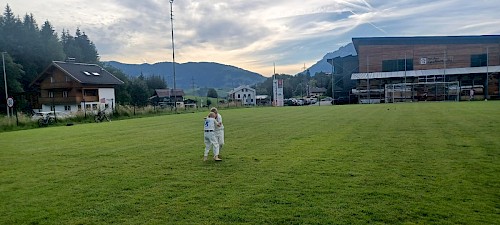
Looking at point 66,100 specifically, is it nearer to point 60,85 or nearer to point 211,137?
point 60,85

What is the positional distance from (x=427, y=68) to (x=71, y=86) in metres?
51.4

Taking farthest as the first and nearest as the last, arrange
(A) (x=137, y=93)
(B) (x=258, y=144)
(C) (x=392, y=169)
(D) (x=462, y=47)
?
(A) (x=137, y=93)
(D) (x=462, y=47)
(B) (x=258, y=144)
(C) (x=392, y=169)

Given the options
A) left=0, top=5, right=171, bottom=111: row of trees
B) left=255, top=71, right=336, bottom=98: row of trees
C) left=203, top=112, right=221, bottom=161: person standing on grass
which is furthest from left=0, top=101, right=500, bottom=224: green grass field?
left=255, top=71, right=336, bottom=98: row of trees

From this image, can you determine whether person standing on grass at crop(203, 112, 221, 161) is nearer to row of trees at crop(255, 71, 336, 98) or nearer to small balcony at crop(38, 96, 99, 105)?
small balcony at crop(38, 96, 99, 105)

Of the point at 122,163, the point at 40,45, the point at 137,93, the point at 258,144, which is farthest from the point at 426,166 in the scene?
the point at 137,93

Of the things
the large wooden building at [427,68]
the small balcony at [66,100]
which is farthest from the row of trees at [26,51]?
the large wooden building at [427,68]

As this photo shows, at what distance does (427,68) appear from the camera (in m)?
55.5

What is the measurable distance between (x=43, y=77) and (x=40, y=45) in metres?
11.2

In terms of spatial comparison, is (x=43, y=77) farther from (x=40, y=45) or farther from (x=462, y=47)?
(x=462, y=47)

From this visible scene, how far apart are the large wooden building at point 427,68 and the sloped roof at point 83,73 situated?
37.7 m

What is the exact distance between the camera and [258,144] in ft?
38.1

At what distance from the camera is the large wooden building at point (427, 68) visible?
5066 cm

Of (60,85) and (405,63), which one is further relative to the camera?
(405,63)

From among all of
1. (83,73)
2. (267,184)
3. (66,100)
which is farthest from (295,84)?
(267,184)
